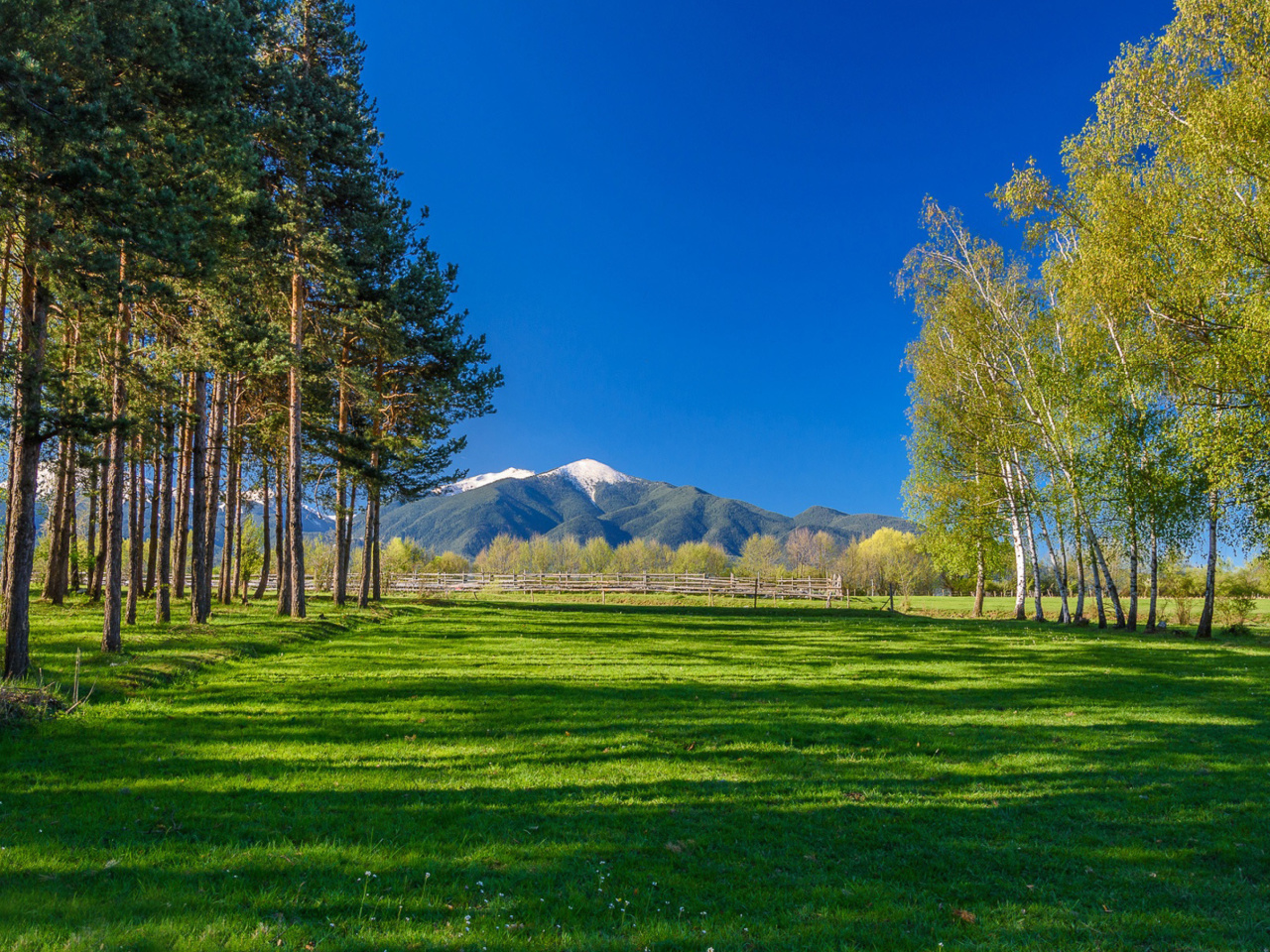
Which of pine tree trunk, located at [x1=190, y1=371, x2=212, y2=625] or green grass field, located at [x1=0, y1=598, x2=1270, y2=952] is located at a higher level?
pine tree trunk, located at [x1=190, y1=371, x2=212, y2=625]

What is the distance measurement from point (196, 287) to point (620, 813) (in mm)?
12132

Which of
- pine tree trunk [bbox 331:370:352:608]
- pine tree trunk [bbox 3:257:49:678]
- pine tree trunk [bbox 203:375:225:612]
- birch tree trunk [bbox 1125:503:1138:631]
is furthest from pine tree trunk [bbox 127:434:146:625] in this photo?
birch tree trunk [bbox 1125:503:1138:631]

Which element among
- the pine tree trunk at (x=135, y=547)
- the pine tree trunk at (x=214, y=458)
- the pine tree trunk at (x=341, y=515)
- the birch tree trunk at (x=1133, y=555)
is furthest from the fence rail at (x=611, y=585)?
the pine tree trunk at (x=135, y=547)

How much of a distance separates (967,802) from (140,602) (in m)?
25.5

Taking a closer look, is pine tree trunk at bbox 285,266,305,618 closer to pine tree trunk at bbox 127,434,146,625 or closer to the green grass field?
pine tree trunk at bbox 127,434,146,625

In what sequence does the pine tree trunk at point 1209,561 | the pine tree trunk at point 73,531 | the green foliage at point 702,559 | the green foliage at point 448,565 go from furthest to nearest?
the green foliage at point 702,559, the green foliage at point 448,565, the pine tree trunk at point 1209,561, the pine tree trunk at point 73,531

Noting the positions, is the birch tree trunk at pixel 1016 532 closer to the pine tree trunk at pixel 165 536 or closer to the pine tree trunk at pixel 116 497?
the pine tree trunk at pixel 165 536

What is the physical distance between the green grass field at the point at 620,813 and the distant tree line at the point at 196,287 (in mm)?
4862

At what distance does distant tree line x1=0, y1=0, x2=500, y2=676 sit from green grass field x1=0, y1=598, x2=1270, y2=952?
486cm

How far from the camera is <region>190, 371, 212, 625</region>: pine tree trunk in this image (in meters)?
15.7

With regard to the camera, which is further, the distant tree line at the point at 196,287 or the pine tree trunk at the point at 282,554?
the pine tree trunk at the point at 282,554

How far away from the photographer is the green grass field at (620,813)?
153 inches

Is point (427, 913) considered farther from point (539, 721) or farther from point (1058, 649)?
point (1058, 649)

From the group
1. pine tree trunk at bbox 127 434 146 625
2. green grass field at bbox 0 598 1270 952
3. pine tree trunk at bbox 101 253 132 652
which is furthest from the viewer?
pine tree trunk at bbox 127 434 146 625
